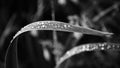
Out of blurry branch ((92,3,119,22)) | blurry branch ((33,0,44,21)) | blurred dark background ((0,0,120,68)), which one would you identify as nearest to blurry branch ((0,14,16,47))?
blurred dark background ((0,0,120,68))

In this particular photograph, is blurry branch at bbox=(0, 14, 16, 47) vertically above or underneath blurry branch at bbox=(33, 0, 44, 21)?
underneath

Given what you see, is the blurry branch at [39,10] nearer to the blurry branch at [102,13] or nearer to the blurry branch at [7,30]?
the blurry branch at [7,30]

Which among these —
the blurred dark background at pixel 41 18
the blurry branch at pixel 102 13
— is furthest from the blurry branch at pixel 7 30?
the blurry branch at pixel 102 13

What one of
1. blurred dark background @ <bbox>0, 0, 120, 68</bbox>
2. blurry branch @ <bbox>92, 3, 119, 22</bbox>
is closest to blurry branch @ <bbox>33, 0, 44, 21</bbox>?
blurred dark background @ <bbox>0, 0, 120, 68</bbox>

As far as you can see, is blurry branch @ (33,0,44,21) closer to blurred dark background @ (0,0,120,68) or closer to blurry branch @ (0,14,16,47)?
blurred dark background @ (0,0,120,68)

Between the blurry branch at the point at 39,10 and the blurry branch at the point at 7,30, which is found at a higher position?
the blurry branch at the point at 39,10

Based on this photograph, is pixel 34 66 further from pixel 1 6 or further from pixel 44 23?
pixel 44 23

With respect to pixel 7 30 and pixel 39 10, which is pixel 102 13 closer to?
pixel 39 10

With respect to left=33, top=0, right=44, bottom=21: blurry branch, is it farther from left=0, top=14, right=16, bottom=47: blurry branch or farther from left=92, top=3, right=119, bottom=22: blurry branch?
left=92, top=3, right=119, bottom=22: blurry branch

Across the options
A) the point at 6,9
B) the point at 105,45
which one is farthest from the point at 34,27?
the point at 6,9
